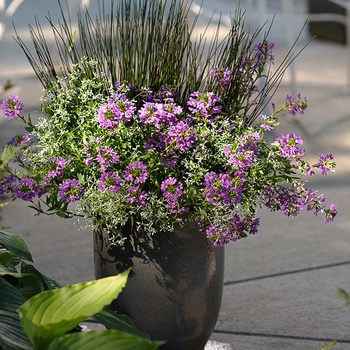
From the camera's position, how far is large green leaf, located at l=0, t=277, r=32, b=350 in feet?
6.85

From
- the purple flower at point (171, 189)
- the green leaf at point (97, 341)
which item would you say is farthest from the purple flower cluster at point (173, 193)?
the green leaf at point (97, 341)

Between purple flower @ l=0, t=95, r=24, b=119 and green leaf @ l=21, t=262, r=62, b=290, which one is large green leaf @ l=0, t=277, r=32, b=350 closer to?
green leaf @ l=21, t=262, r=62, b=290

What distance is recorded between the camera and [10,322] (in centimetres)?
218

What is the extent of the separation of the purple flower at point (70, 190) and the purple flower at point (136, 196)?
135mm

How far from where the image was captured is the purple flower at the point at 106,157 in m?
2.48

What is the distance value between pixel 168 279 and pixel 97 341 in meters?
0.90

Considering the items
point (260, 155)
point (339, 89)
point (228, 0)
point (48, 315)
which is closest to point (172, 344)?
point (260, 155)

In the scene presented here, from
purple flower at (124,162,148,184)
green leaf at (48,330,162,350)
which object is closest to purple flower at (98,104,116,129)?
purple flower at (124,162,148,184)

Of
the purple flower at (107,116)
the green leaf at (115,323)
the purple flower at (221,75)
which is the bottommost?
the green leaf at (115,323)

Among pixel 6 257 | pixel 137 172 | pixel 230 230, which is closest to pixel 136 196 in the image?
pixel 137 172

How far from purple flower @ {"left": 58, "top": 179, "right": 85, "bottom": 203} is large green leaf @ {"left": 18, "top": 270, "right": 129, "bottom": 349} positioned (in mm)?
564

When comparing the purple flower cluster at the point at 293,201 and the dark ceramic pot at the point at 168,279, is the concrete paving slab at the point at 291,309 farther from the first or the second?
the purple flower cluster at the point at 293,201

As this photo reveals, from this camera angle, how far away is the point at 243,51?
274 centimetres

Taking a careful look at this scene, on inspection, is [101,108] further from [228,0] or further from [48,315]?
[228,0]
